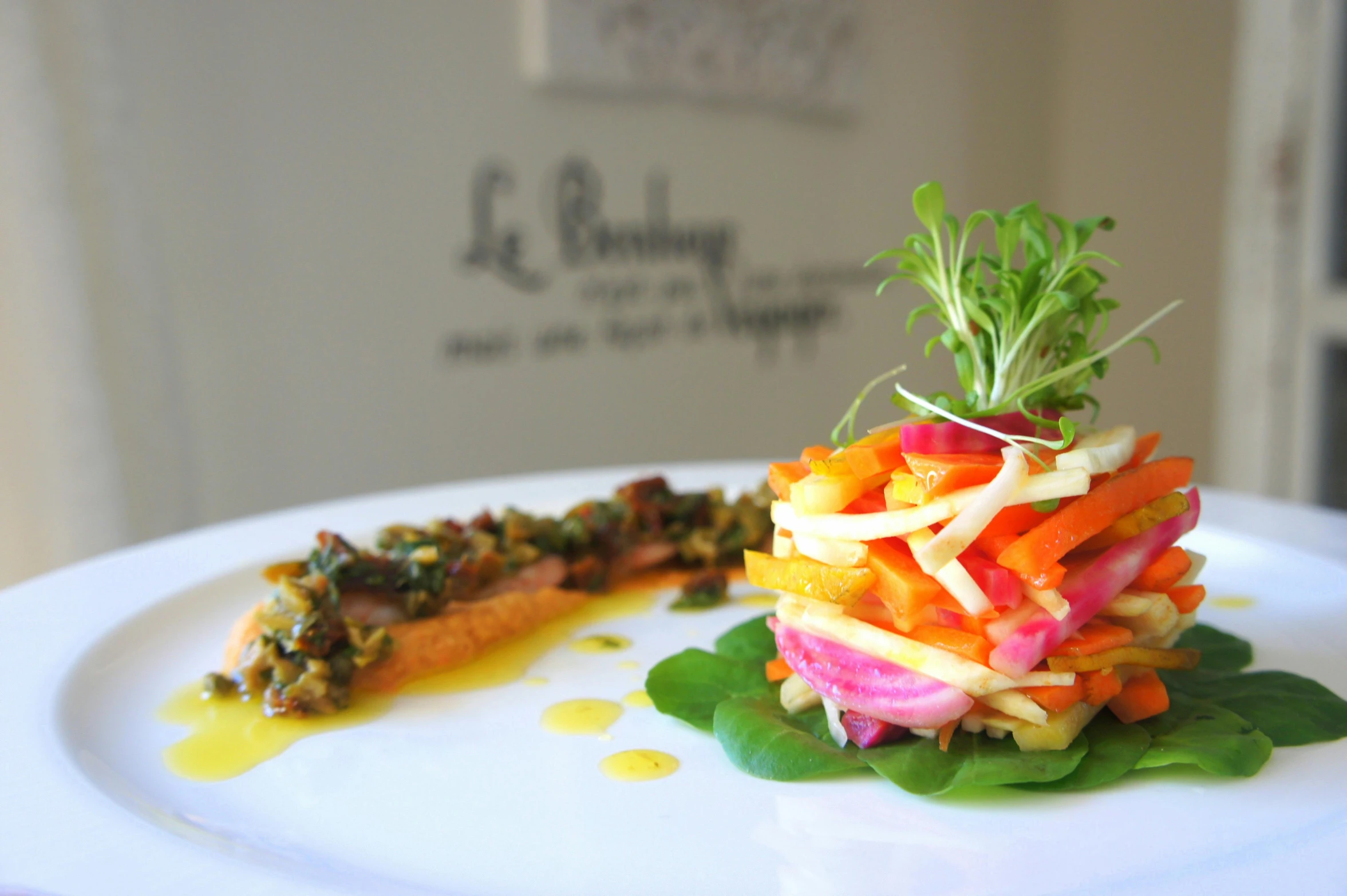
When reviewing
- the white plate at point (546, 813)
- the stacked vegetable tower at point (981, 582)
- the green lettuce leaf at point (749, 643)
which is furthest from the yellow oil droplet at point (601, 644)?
the stacked vegetable tower at point (981, 582)

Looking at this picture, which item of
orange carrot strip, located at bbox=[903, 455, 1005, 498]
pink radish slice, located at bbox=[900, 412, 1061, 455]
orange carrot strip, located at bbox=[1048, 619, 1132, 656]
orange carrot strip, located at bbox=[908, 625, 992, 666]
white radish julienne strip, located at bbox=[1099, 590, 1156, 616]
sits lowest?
orange carrot strip, located at bbox=[1048, 619, 1132, 656]

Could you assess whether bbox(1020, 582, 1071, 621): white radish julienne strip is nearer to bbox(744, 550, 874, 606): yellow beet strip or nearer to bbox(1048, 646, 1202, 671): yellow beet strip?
bbox(1048, 646, 1202, 671): yellow beet strip

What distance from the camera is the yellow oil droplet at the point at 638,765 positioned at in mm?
1234

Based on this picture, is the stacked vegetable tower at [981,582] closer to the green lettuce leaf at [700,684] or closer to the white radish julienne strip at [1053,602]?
the white radish julienne strip at [1053,602]

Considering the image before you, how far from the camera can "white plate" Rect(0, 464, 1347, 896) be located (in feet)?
3.17

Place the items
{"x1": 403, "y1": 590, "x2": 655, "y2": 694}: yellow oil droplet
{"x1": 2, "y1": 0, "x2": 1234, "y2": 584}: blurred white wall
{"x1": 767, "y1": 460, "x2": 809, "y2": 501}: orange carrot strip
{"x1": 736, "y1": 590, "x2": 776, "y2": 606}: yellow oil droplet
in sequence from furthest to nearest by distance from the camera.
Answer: {"x1": 2, "y1": 0, "x2": 1234, "y2": 584}: blurred white wall
{"x1": 736, "y1": 590, "x2": 776, "y2": 606}: yellow oil droplet
{"x1": 403, "y1": 590, "x2": 655, "y2": 694}: yellow oil droplet
{"x1": 767, "y1": 460, "x2": 809, "y2": 501}: orange carrot strip

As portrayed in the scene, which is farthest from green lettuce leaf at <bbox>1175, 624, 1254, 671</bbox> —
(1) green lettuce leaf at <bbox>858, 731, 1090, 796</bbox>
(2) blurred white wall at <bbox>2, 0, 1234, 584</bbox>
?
(2) blurred white wall at <bbox>2, 0, 1234, 584</bbox>

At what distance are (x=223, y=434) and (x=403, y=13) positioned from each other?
144cm

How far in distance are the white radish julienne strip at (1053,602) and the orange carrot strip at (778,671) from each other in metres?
0.36

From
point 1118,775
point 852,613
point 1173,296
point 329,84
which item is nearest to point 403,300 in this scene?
point 329,84

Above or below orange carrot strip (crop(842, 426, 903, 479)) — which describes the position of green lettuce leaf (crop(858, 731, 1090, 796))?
below

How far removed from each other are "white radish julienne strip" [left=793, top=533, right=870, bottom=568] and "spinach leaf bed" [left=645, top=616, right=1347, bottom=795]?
0.22 meters

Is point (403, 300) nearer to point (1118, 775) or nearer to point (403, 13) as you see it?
point (403, 13)

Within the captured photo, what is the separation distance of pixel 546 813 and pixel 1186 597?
0.83m
